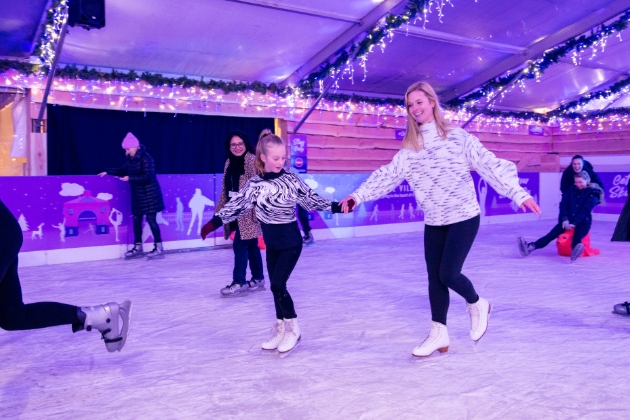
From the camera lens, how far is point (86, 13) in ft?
18.0

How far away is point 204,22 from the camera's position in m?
7.97

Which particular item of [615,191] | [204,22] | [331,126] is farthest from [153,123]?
[615,191]

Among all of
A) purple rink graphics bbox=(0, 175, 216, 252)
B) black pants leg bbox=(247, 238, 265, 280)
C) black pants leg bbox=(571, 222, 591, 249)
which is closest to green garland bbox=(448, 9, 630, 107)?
black pants leg bbox=(571, 222, 591, 249)

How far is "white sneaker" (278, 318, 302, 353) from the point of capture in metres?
2.97

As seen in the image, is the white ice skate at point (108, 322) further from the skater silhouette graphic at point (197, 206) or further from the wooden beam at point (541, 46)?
the wooden beam at point (541, 46)

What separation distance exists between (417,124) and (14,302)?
2.05 m

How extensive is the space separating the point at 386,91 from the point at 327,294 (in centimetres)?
830

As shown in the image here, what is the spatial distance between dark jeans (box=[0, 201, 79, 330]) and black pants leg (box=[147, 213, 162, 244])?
14.5 feet

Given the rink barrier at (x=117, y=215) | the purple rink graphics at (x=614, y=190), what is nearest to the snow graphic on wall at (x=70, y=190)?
the rink barrier at (x=117, y=215)

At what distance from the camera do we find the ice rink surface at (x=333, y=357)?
2264mm

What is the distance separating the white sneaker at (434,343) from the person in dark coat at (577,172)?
4251 mm

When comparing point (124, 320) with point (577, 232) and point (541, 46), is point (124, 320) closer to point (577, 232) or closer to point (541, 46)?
point (577, 232)

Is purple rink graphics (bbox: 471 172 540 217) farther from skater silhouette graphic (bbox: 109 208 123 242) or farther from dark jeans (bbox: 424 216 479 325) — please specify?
dark jeans (bbox: 424 216 479 325)

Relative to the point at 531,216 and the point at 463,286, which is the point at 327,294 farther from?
the point at 531,216
